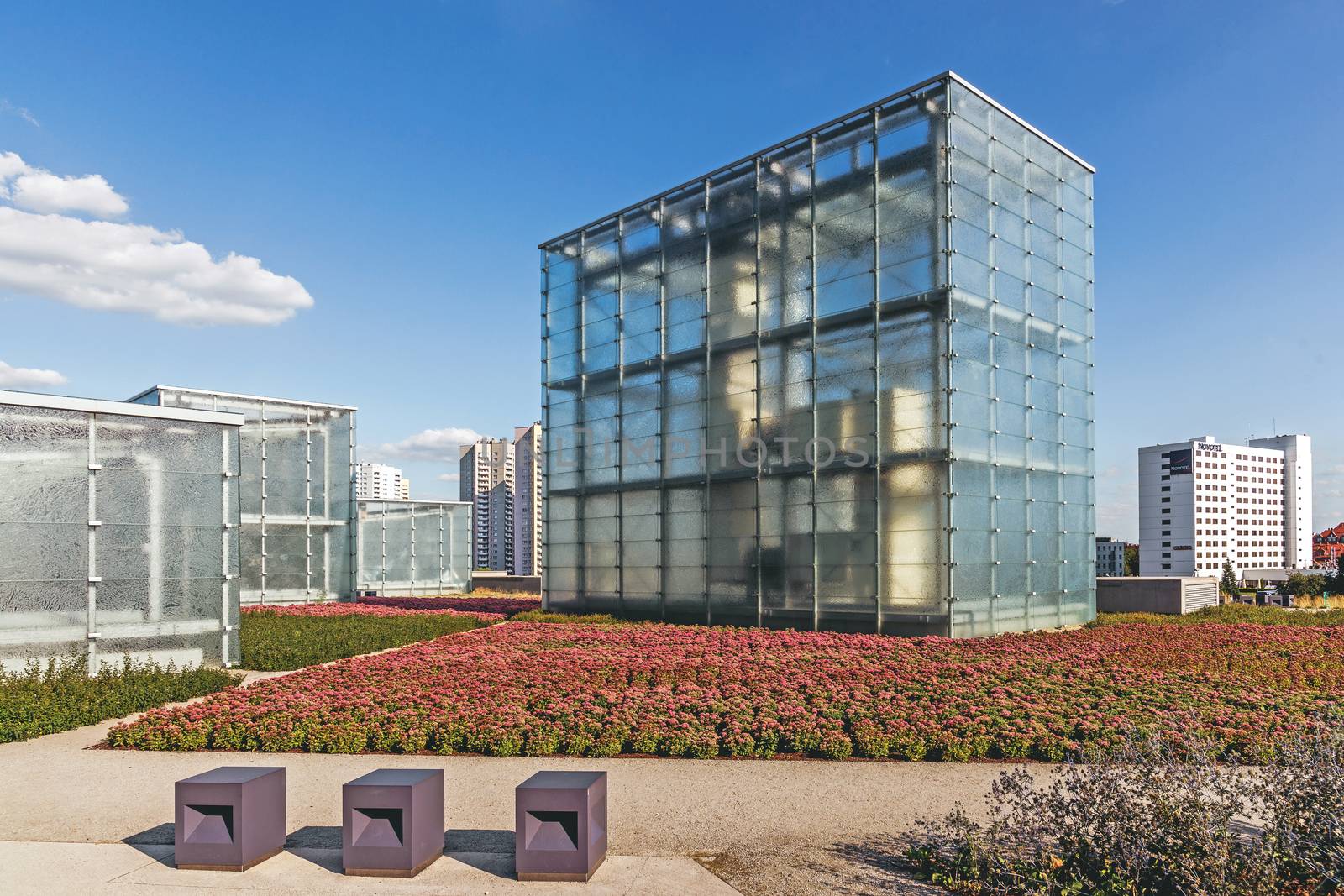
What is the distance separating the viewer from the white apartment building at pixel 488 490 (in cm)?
17888

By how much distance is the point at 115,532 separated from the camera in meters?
18.0

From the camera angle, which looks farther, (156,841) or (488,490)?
(488,490)

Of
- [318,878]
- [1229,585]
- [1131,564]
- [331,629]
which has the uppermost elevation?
[318,878]

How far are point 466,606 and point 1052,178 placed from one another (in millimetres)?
27991

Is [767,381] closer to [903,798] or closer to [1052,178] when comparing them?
[1052,178]

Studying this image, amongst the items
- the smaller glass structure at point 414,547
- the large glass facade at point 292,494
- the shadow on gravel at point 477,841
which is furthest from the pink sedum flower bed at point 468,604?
the shadow on gravel at point 477,841

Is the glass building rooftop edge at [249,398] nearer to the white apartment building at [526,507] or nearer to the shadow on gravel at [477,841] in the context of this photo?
the shadow on gravel at [477,841]

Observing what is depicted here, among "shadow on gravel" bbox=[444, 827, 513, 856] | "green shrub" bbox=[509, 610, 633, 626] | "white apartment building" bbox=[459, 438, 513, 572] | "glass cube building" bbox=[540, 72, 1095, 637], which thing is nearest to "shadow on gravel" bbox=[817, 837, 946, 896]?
"shadow on gravel" bbox=[444, 827, 513, 856]

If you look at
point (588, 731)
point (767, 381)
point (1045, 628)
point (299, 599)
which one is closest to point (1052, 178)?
point (767, 381)

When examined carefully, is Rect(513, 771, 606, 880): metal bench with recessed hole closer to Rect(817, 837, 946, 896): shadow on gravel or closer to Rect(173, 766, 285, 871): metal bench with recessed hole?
Rect(817, 837, 946, 896): shadow on gravel

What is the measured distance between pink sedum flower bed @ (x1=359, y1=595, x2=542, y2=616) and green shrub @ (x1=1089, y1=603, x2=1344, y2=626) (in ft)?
71.8

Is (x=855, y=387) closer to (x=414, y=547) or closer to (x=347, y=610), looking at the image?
(x=347, y=610)

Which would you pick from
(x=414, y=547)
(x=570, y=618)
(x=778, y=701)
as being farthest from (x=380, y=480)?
(x=778, y=701)

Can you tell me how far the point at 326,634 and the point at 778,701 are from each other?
15859mm
